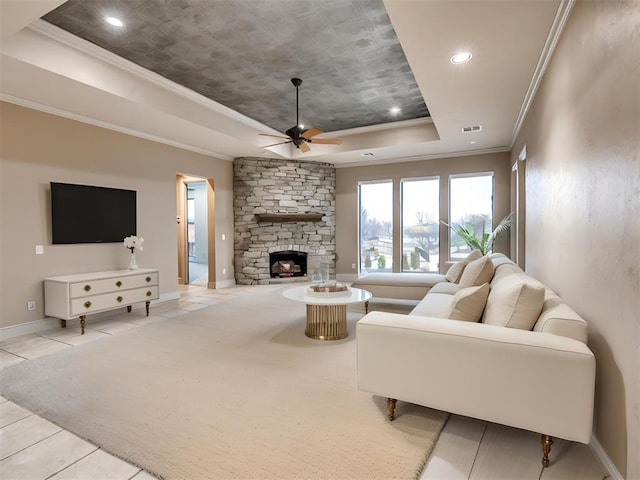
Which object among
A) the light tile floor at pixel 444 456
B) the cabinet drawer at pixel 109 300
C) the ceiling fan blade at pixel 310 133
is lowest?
the light tile floor at pixel 444 456

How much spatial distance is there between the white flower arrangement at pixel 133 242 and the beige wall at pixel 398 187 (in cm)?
450

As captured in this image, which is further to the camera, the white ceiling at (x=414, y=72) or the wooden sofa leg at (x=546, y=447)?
the white ceiling at (x=414, y=72)

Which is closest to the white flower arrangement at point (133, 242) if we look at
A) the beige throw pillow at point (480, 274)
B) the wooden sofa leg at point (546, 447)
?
the beige throw pillow at point (480, 274)

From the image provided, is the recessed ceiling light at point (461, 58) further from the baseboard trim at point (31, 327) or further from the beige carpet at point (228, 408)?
the baseboard trim at point (31, 327)

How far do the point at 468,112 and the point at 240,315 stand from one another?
13.6 ft

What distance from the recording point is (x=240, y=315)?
4750 millimetres

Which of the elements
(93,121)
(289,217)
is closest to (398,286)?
(289,217)

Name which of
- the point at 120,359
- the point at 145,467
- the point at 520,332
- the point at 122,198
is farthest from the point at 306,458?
the point at 122,198

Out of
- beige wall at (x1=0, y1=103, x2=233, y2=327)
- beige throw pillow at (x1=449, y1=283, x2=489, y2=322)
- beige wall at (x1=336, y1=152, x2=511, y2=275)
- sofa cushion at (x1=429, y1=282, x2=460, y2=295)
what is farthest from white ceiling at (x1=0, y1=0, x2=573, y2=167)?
sofa cushion at (x1=429, y1=282, x2=460, y2=295)

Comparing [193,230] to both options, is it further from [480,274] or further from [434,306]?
[480,274]

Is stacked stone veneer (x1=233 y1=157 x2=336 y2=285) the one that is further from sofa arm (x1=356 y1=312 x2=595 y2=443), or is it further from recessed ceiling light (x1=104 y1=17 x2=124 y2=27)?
sofa arm (x1=356 y1=312 x2=595 y2=443)

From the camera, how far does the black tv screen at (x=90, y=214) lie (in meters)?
4.21

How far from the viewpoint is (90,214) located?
455 cm

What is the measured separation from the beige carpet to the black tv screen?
1588 mm
